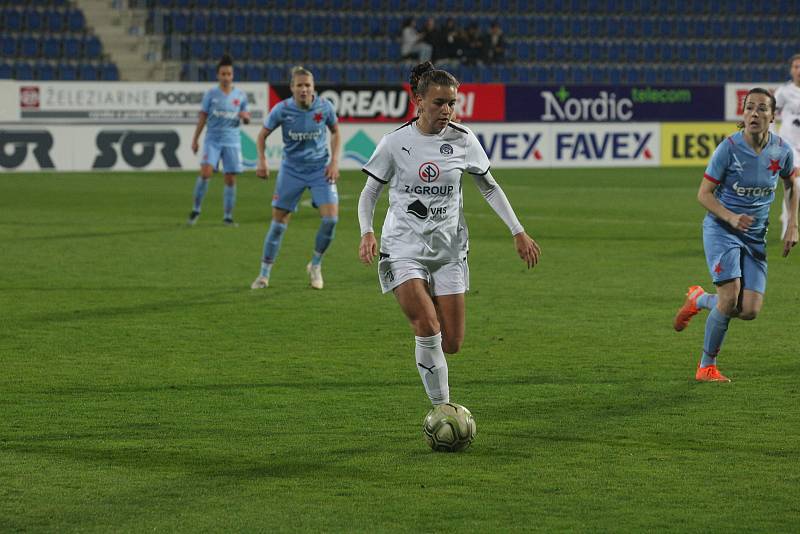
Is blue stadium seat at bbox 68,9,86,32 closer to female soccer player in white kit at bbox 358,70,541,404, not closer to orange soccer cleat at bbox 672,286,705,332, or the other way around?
orange soccer cleat at bbox 672,286,705,332

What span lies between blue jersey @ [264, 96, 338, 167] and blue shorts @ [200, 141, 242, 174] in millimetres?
5519

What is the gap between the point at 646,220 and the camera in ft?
60.5

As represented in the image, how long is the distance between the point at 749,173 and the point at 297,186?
17.3ft

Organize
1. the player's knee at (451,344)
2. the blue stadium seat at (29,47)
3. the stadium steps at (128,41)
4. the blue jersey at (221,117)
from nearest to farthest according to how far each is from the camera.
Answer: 1. the player's knee at (451,344)
2. the blue jersey at (221,117)
3. the blue stadium seat at (29,47)
4. the stadium steps at (128,41)

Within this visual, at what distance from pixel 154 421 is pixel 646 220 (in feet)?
41.4

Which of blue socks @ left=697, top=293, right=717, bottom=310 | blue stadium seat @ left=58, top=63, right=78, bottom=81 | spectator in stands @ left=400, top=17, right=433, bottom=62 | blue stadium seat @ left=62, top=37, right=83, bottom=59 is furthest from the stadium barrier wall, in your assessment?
blue socks @ left=697, top=293, right=717, bottom=310

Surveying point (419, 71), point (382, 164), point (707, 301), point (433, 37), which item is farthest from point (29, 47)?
point (382, 164)

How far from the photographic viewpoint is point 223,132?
17.8m

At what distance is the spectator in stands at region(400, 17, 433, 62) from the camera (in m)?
31.1

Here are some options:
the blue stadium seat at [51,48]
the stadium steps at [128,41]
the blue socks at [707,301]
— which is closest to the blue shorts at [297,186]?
the blue socks at [707,301]

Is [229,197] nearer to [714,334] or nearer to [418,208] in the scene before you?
[714,334]

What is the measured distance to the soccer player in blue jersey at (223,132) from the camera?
692 inches

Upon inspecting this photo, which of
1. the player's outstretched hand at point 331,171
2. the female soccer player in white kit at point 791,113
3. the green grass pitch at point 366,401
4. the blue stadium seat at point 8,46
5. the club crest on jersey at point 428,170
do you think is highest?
the blue stadium seat at point 8,46

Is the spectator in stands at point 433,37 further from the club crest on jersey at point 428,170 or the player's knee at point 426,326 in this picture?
the player's knee at point 426,326
